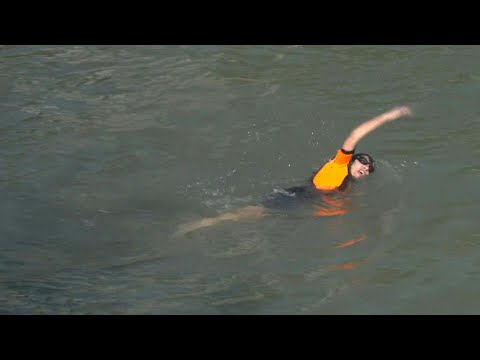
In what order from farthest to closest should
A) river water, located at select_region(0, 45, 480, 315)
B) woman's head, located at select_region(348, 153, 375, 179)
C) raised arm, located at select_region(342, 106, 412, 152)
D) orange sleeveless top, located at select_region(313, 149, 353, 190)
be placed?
woman's head, located at select_region(348, 153, 375, 179) → orange sleeveless top, located at select_region(313, 149, 353, 190) → raised arm, located at select_region(342, 106, 412, 152) → river water, located at select_region(0, 45, 480, 315)

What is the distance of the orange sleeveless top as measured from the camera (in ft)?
29.2

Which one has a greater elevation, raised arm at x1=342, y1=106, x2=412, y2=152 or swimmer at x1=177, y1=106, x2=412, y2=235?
raised arm at x1=342, y1=106, x2=412, y2=152

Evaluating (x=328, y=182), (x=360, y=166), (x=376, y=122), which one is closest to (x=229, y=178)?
(x=328, y=182)

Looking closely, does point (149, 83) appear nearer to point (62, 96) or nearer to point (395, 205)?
point (62, 96)

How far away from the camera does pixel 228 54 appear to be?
14.9 meters

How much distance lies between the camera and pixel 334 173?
9.02 metres

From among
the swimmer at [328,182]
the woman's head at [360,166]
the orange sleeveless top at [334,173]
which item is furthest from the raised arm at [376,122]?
the woman's head at [360,166]

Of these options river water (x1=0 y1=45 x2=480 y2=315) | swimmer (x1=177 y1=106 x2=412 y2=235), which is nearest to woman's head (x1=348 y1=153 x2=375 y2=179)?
swimmer (x1=177 y1=106 x2=412 y2=235)

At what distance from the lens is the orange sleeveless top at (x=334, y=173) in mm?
8906

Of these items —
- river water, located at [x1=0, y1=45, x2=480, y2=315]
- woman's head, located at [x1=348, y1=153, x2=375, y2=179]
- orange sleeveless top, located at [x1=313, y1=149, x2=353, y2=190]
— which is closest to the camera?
river water, located at [x1=0, y1=45, x2=480, y2=315]

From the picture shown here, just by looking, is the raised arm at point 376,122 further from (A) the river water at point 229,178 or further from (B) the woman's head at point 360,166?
(A) the river water at point 229,178

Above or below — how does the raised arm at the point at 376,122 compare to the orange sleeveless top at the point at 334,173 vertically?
above

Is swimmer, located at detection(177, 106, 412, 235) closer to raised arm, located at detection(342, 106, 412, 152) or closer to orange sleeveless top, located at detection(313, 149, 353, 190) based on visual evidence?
orange sleeveless top, located at detection(313, 149, 353, 190)

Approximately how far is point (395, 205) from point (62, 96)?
683 cm
